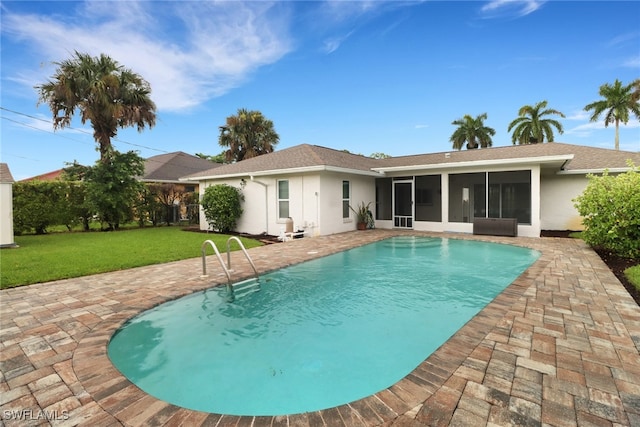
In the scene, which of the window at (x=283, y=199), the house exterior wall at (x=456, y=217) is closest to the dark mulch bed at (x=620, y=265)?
the house exterior wall at (x=456, y=217)

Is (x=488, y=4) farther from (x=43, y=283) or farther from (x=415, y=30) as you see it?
(x=43, y=283)

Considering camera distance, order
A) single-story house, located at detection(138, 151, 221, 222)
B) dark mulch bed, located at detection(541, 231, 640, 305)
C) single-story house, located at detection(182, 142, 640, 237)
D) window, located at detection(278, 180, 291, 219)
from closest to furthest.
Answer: dark mulch bed, located at detection(541, 231, 640, 305) → single-story house, located at detection(182, 142, 640, 237) → window, located at detection(278, 180, 291, 219) → single-story house, located at detection(138, 151, 221, 222)

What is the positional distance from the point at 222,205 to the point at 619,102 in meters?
36.5

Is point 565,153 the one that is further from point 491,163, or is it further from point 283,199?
point 283,199

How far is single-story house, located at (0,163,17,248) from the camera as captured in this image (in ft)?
31.3

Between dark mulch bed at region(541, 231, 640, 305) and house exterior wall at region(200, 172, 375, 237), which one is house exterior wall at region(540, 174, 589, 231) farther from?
house exterior wall at region(200, 172, 375, 237)

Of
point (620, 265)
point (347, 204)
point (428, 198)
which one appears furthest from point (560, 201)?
point (347, 204)

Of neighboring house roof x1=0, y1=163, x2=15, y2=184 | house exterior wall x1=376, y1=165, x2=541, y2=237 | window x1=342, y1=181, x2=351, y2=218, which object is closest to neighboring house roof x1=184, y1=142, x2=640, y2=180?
house exterior wall x1=376, y1=165, x2=541, y2=237

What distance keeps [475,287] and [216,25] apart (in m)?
13.3

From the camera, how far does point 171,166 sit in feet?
78.6

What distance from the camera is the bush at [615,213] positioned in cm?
743

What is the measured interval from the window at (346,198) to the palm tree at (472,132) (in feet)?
87.9

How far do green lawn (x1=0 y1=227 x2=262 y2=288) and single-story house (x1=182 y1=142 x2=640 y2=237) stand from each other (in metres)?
2.71

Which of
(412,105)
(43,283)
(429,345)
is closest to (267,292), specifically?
(429,345)
